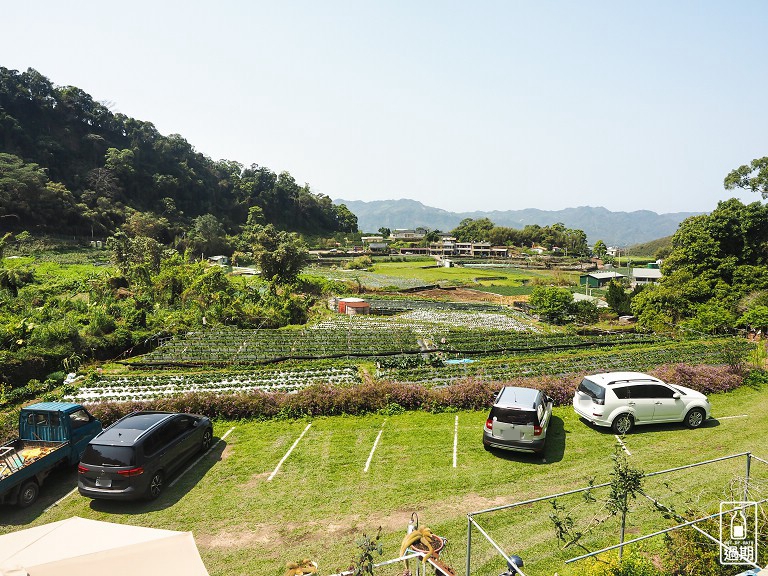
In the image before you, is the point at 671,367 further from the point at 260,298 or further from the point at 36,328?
the point at 260,298

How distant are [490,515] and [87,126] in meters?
141

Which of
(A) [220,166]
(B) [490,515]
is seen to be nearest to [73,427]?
(B) [490,515]

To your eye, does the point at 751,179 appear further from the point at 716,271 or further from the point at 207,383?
the point at 207,383

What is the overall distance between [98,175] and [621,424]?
11399cm

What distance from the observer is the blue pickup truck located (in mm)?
9500

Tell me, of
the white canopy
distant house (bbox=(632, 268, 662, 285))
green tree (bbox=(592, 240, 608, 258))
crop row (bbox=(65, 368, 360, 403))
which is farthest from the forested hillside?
green tree (bbox=(592, 240, 608, 258))

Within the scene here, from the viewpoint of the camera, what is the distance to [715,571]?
6465mm

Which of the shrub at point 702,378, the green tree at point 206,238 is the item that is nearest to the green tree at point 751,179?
the shrub at point 702,378

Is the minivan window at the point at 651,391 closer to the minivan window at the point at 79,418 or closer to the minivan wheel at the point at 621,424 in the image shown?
the minivan wheel at the point at 621,424

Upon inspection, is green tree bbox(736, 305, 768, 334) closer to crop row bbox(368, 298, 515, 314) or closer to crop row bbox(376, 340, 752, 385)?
crop row bbox(376, 340, 752, 385)

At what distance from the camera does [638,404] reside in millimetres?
12867

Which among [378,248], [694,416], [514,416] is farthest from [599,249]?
[514,416]

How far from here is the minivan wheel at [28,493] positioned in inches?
376

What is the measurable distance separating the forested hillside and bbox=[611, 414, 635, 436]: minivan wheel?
8276 cm
